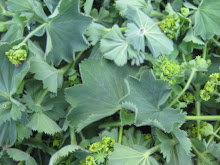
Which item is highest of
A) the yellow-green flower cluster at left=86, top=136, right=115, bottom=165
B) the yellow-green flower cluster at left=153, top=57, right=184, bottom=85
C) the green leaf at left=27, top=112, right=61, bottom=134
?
the yellow-green flower cluster at left=153, top=57, right=184, bottom=85

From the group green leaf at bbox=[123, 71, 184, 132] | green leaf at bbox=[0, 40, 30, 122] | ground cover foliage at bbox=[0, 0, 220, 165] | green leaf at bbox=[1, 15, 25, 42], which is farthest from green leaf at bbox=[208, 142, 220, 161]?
green leaf at bbox=[1, 15, 25, 42]

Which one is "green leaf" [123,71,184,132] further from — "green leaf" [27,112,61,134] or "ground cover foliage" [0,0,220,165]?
"green leaf" [27,112,61,134]

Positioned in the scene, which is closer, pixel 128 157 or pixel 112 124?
pixel 128 157

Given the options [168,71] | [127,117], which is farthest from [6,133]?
[168,71]

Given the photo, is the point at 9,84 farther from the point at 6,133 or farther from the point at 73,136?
the point at 73,136

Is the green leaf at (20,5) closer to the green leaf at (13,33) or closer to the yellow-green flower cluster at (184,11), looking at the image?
the green leaf at (13,33)

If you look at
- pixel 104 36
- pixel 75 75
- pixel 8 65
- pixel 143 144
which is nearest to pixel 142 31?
pixel 104 36
